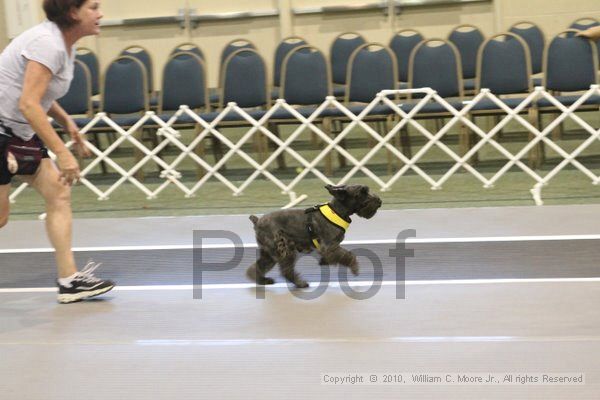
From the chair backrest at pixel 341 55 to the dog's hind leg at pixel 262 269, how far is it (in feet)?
14.8

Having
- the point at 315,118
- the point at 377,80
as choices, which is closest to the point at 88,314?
the point at 315,118

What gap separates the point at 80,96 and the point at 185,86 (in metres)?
0.90

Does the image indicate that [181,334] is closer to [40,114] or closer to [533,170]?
[40,114]

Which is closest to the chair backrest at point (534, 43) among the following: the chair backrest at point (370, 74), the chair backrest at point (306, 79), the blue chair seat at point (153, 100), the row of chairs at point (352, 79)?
the row of chairs at point (352, 79)

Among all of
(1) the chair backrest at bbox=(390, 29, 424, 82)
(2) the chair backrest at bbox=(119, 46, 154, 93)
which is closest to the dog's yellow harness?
(1) the chair backrest at bbox=(390, 29, 424, 82)

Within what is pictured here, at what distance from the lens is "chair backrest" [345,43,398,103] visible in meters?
7.01

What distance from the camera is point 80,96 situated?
7445 millimetres

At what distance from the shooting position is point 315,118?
6793 millimetres

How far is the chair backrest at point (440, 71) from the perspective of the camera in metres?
7.00

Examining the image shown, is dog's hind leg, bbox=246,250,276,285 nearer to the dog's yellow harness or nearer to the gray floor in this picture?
the gray floor

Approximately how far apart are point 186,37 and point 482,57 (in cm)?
384

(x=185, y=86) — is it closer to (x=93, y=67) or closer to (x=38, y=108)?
(x=93, y=67)

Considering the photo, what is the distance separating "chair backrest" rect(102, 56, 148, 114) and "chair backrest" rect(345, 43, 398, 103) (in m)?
1.68

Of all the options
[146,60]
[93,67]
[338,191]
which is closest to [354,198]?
[338,191]
